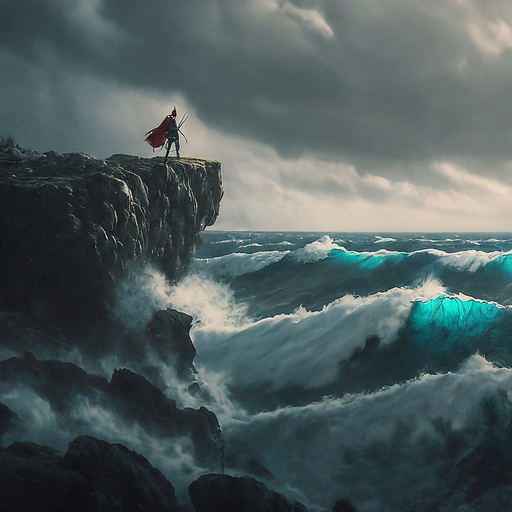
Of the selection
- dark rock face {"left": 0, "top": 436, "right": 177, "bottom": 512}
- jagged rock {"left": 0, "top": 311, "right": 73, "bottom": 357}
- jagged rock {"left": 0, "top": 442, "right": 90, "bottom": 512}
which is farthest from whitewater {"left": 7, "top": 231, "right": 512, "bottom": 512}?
jagged rock {"left": 0, "top": 442, "right": 90, "bottom": 512}

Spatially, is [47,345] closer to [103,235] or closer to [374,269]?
[103,235]

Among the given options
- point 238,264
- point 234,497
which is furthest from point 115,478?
point 238,264

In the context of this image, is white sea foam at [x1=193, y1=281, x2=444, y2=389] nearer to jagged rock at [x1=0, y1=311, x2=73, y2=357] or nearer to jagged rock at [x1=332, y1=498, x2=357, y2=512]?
jagged rock at [x1=332, y1=498, x2=357, y2=512]

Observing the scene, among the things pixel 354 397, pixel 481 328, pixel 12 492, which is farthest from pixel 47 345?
pixel 481 328

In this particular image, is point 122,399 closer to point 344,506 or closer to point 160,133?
point 344,506

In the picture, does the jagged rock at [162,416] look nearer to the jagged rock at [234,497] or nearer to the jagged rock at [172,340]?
the jagged rock at [234,497]

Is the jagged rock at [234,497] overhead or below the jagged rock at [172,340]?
below

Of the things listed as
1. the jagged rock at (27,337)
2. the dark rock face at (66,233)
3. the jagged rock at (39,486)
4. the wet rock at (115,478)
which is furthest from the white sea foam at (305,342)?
the jagged rock at (39,486)
